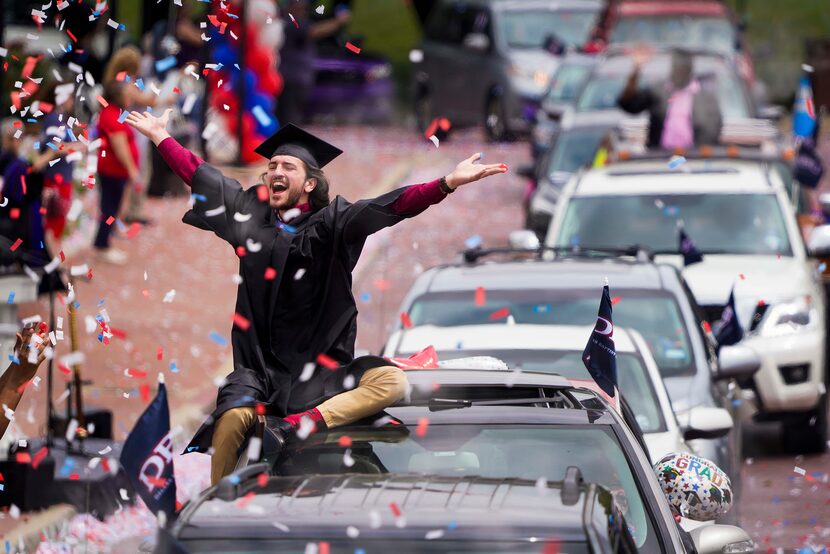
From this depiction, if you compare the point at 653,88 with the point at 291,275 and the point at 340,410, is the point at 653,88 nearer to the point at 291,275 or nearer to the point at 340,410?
the point at 291,275

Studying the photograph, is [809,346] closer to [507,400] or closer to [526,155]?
[507,400]

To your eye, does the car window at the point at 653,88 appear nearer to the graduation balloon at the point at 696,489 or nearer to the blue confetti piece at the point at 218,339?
the blue confetti piece at the point at 218,339

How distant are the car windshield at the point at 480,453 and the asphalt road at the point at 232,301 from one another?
11.5 ft

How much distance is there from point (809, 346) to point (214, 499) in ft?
23.6

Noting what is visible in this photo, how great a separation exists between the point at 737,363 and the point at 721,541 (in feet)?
12.4

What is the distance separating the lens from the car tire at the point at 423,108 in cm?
2889

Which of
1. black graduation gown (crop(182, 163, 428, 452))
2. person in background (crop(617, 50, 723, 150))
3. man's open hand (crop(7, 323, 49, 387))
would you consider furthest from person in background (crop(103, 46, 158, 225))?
person in background (crop(617, 50, 723, 150))

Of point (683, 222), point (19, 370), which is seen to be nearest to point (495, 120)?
point (683, 222)

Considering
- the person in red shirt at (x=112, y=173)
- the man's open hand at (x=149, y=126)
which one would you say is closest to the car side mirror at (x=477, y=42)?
the person in red shirt at (x=112, y=173)

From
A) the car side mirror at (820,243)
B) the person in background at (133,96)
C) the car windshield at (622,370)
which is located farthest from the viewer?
the person in background at (133,96)

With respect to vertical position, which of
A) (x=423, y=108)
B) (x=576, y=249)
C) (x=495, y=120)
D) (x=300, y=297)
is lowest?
(x=423, y=108)

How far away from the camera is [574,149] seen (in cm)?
1828

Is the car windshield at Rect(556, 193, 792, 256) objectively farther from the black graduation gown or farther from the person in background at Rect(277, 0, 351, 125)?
the person in background at Rect(277, 0, 351, 125)

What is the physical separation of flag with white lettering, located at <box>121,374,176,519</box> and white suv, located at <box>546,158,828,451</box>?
4.27 metres
